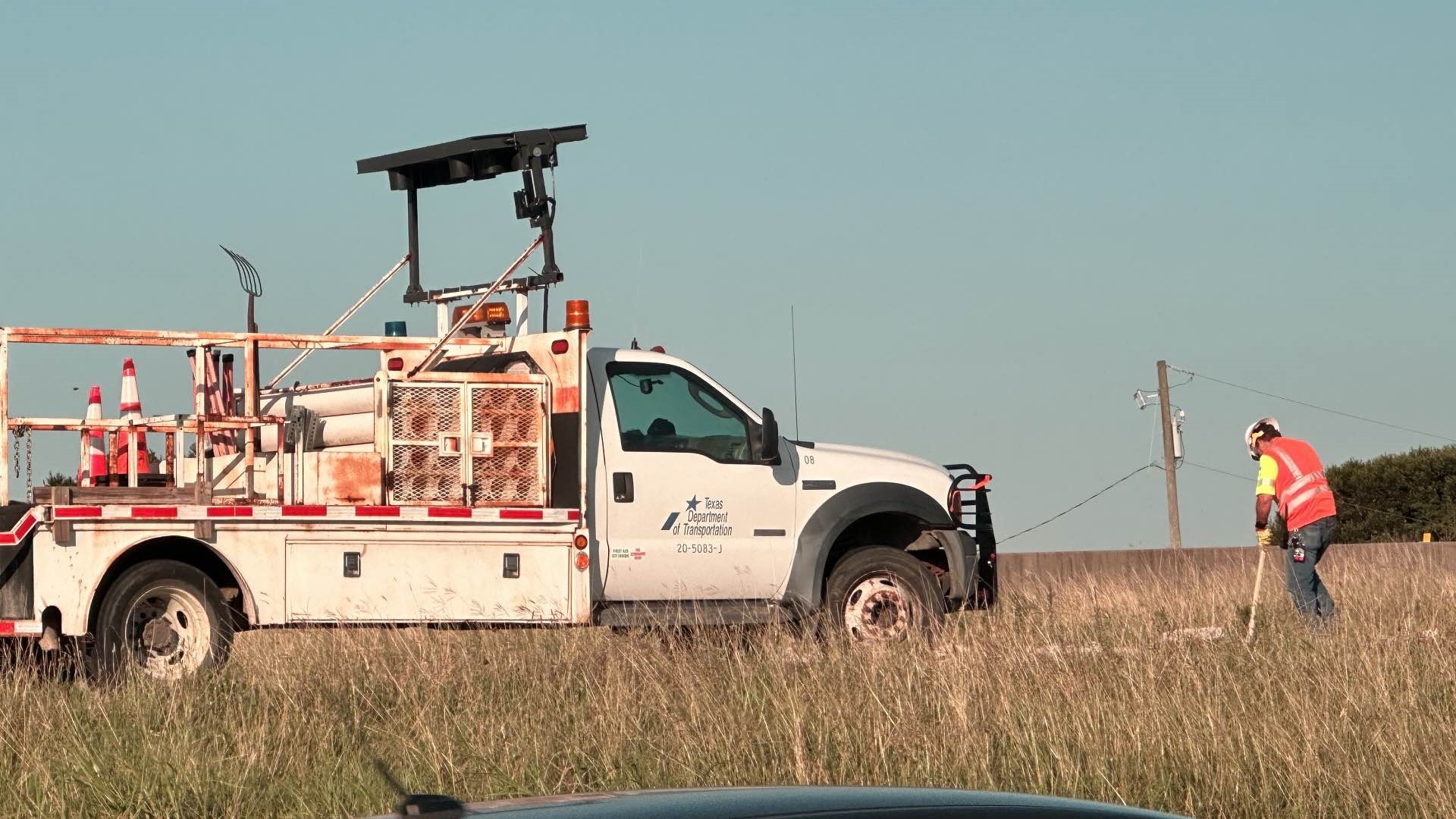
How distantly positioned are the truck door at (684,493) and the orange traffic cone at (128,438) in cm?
294

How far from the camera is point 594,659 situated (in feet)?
37.9

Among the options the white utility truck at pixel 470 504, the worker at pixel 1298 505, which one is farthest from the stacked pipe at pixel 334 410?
the worker at pixel 1298 505

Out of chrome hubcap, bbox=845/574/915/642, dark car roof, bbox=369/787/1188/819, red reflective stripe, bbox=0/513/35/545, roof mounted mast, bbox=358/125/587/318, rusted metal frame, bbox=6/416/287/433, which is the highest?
roof mounted mast, bbox=358/125/587/318

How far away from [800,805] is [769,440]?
974 cm

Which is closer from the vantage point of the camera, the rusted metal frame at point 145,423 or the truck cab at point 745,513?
the rusted metal frame at point 145,423

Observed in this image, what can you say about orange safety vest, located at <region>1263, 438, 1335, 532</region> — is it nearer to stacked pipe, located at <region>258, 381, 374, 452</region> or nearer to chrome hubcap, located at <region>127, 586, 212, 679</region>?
stacked pipe, located at <region>258, 381, 374, 452</region>

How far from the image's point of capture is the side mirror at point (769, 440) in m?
12.4

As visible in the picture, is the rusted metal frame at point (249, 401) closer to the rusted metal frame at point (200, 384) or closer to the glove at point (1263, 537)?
the rusted metal frame at point (200, 384)

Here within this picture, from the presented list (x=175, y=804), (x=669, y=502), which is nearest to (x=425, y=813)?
(x=175, y=804)

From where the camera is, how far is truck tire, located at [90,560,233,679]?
10602mm

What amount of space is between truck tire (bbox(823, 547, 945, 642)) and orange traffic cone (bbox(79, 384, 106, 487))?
4833mm

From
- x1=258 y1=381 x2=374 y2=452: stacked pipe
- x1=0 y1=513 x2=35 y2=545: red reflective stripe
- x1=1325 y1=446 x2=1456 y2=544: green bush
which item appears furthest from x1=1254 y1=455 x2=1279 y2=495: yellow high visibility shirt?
x1=1325 y1=446 x2=1456 y2=544: green bush

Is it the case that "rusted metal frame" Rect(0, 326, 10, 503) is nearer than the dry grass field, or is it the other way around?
the dry grass field

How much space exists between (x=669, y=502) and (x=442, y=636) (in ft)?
6.16
